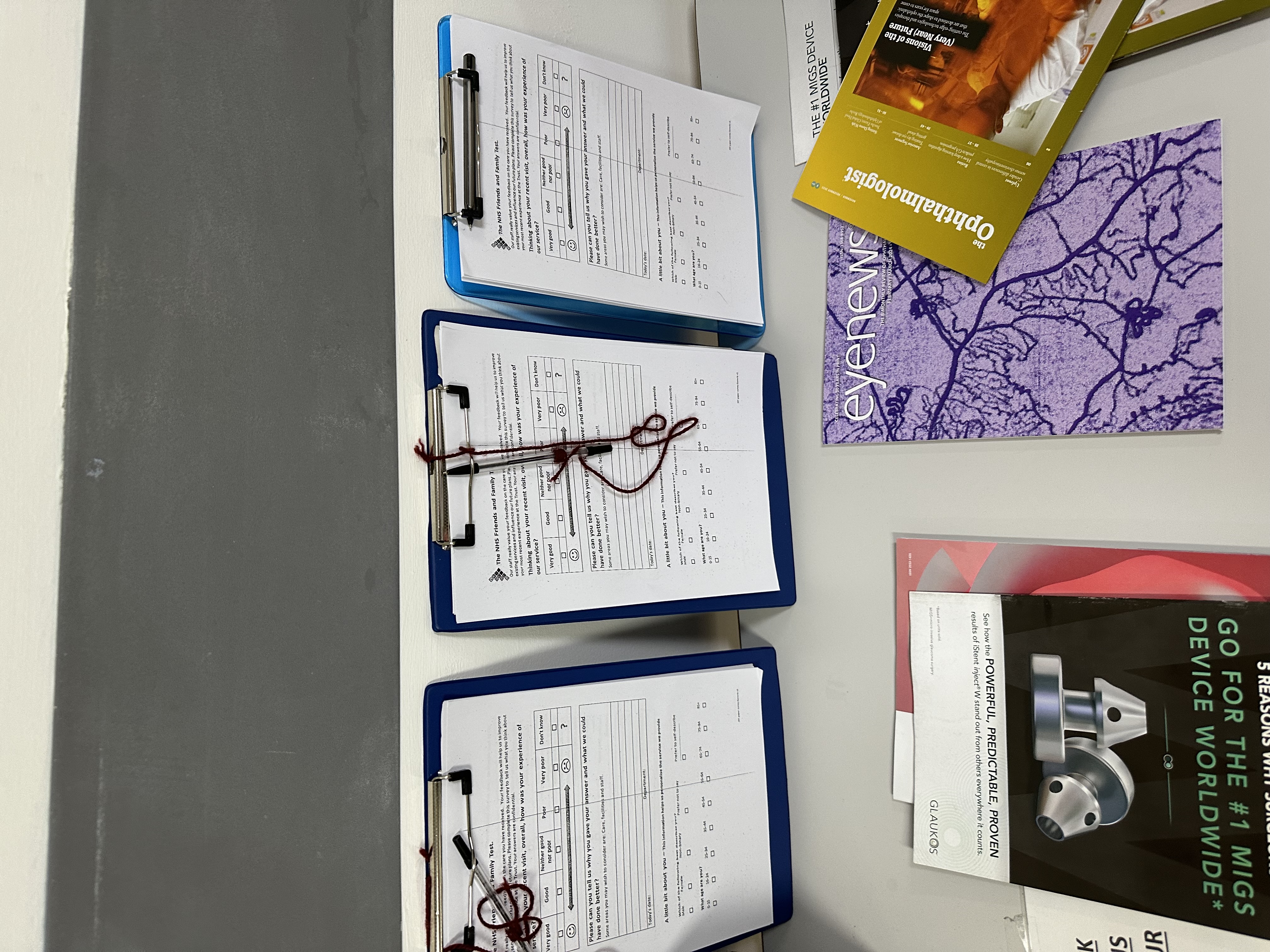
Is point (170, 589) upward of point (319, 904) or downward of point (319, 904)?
upward

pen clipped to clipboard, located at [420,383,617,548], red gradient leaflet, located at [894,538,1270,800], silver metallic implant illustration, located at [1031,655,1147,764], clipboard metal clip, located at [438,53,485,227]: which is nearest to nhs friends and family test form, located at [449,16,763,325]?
clipboard metal clip, located at [438,53,485,227]

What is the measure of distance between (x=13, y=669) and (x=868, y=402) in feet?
2.16

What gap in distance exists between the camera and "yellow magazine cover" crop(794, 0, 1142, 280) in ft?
2.01

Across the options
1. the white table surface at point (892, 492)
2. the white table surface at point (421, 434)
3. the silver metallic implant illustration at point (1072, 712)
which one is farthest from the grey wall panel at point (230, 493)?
the silver metallic implant illustration at point (1072, 712)

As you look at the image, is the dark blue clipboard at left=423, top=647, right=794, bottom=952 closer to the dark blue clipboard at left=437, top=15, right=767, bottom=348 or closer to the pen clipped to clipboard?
the pen clipped to clipboard

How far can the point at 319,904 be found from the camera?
1.75ft

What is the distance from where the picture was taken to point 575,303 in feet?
2.24

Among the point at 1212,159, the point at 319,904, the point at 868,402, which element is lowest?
the point at 319,904

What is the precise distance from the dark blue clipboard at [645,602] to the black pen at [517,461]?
5 centimetres

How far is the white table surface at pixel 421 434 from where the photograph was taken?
59 cm

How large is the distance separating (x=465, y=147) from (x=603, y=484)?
0.98 feet

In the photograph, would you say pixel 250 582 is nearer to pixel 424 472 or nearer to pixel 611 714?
pixel 424 472

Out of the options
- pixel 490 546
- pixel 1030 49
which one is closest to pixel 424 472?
pixel 490 546

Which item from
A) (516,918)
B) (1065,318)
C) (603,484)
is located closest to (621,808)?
(516,918)
